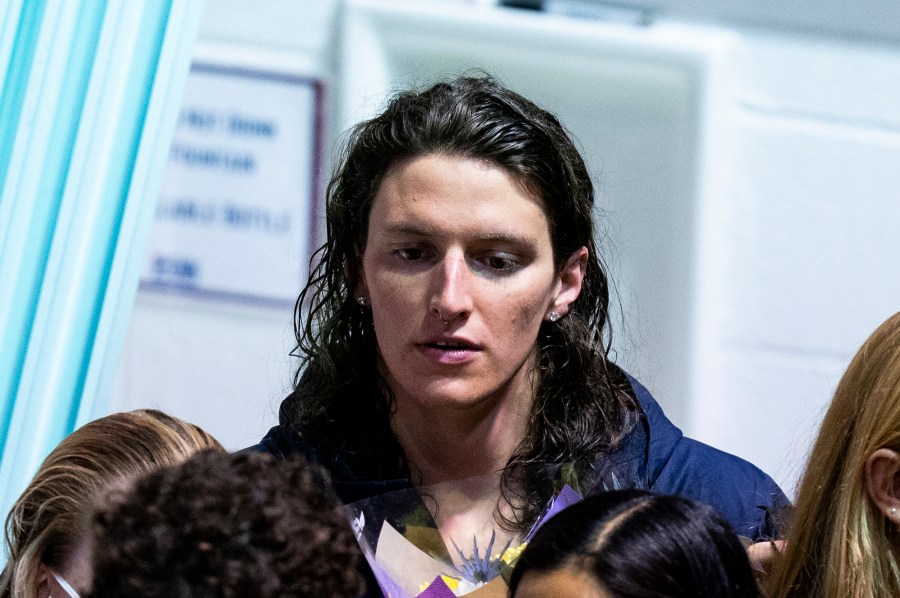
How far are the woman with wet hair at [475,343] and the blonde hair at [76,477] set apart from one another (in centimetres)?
27

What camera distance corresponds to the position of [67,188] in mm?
1592

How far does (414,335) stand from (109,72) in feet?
1.68

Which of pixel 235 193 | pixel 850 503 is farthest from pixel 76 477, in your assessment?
pixel 235 193

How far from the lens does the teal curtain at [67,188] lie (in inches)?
61.7

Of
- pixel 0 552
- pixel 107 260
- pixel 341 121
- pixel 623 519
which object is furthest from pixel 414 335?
pixel 341 121

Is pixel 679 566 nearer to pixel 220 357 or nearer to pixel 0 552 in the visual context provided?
pixel 0 552

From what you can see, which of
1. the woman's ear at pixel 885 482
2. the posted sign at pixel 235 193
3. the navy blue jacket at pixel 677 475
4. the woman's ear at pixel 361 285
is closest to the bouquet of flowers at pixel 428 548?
the navy blue jacket at pixel 677 475

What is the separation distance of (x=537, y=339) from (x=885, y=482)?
60cm

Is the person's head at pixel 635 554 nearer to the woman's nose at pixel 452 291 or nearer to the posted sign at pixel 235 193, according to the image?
the woman's nose at pixel 452 291

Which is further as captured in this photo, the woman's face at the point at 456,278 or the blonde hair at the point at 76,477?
the woman's face at the point at 456,278

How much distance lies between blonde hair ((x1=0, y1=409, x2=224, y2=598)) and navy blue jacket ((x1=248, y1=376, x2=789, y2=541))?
8.5 inches

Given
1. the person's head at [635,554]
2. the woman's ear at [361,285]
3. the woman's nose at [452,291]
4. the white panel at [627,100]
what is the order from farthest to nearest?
the white panel at [627,100] → the woman's ear at [361,285] → the woman's nose at [452,291] → the person's head at [635,554]

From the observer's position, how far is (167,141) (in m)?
1.69

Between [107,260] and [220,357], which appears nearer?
[107,260]
